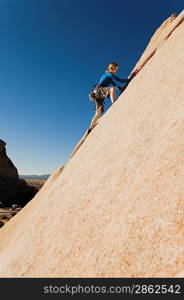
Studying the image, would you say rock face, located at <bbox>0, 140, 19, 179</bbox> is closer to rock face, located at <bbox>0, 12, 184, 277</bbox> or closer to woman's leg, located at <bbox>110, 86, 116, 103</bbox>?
woman's leg, located at <bbox>110, 86, 116, 103</bbox>

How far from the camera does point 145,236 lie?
432cm

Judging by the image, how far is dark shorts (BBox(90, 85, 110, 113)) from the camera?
1173cm

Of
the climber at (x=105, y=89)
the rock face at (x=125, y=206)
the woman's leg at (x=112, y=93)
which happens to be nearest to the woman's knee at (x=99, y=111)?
the climber at (x=105, y=89)

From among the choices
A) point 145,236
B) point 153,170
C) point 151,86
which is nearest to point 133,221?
point 145,236

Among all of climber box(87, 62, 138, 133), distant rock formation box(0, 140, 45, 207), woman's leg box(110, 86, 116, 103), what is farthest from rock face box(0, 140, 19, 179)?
woman's leg box(110, 86, 116, 103)

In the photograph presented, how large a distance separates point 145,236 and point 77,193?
2.73 meters

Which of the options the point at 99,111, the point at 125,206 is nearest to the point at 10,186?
the point at 99,111

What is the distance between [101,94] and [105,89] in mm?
409

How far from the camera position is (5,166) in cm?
4859

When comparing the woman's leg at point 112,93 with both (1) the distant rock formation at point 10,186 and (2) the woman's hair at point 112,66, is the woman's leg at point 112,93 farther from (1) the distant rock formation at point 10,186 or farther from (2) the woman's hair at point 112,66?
(1) the distant rock formation at point 10,186

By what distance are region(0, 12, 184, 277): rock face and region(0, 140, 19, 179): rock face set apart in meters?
42.5

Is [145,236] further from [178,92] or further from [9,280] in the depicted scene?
[178,92]

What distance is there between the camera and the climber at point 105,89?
1120cm

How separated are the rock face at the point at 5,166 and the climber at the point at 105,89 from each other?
39174 mm
